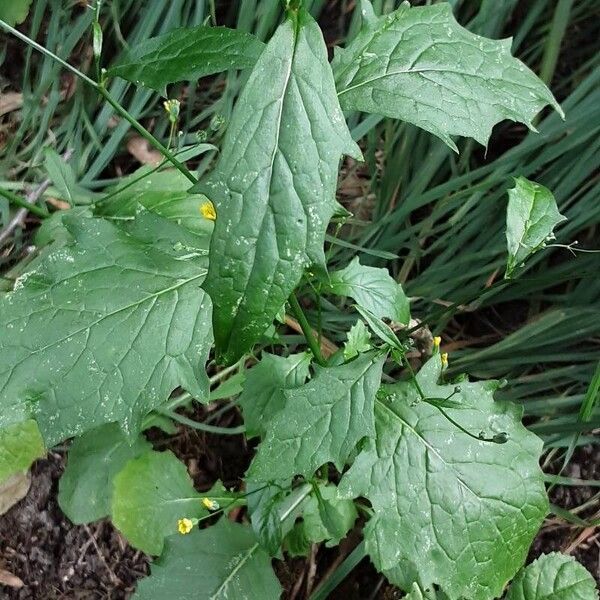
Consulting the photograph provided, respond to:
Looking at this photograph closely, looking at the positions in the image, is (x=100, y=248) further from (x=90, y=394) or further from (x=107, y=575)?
(x=107, y=575)

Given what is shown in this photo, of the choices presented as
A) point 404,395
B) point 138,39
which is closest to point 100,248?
point 404,395

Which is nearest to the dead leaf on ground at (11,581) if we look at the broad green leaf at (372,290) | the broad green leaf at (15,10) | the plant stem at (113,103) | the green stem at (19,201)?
the green stem at (19,201)

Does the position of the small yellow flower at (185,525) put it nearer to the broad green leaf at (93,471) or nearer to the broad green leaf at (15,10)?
the broad green leaf at (93,471)

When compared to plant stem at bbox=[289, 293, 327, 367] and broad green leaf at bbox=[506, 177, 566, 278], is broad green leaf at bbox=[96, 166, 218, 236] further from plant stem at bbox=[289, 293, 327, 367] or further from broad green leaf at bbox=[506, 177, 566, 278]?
broad green leaf at bbox=[506, 177, 566, 278]

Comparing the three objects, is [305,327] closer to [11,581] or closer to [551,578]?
[551,578]

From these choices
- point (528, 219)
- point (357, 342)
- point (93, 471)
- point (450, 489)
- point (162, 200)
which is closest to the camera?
point (528, 219)

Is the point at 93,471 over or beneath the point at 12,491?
over

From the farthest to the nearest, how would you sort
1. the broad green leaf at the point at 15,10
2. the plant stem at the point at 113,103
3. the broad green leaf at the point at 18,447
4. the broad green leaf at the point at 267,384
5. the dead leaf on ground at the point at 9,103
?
the dead leaf on ground at the point at 9,103 < the broad green leaf at the point at 15,10 < the broad green leaf at the point at 18,447 < the broad green leaf at the point at 267,384 < the plant stem at the point at 113,103

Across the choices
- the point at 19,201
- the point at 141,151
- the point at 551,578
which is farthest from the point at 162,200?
the point at 551,578
